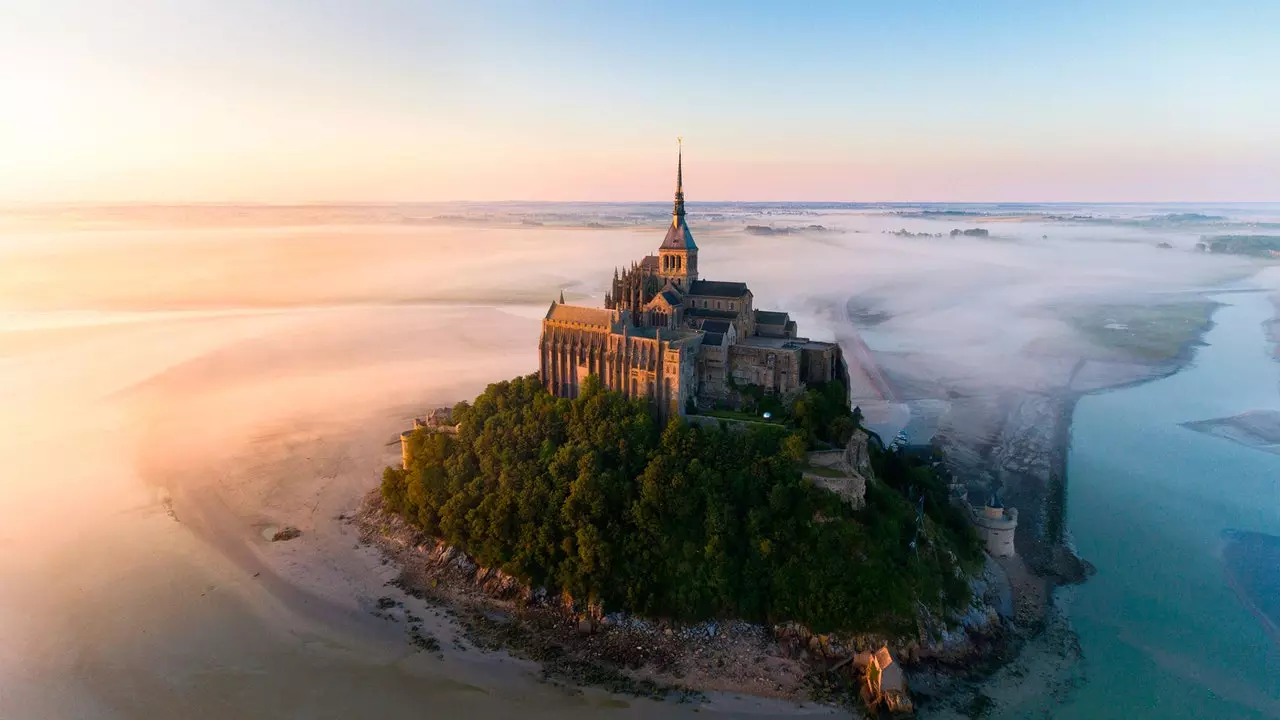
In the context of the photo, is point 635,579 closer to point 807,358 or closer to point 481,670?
point 481,670

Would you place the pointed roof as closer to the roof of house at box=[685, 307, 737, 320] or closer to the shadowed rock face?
the roof of house at box=[685, 307, 737, 320]

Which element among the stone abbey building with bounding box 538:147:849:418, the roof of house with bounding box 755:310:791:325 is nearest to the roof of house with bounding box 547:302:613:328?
the stone abbey building with bounding box 538:147:849:418

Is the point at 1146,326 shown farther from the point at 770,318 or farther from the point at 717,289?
the point at 717,289

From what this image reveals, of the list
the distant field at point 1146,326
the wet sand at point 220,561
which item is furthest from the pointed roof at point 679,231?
the distant field at point 1146,326

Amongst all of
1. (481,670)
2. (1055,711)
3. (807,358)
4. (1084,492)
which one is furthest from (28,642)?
(1084,492)

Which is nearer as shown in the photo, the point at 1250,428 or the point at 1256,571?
the point at 1256,571

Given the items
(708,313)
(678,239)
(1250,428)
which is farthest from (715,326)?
(1250,428)

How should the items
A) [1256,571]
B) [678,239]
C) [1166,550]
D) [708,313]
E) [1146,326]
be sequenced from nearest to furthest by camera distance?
1. [1256,571]
2. [1166,550]
3. [708,313]
4. [678,239]
5. [1146,326]

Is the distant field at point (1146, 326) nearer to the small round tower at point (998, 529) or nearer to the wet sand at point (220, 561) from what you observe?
the small round tower at point (998, 529)
